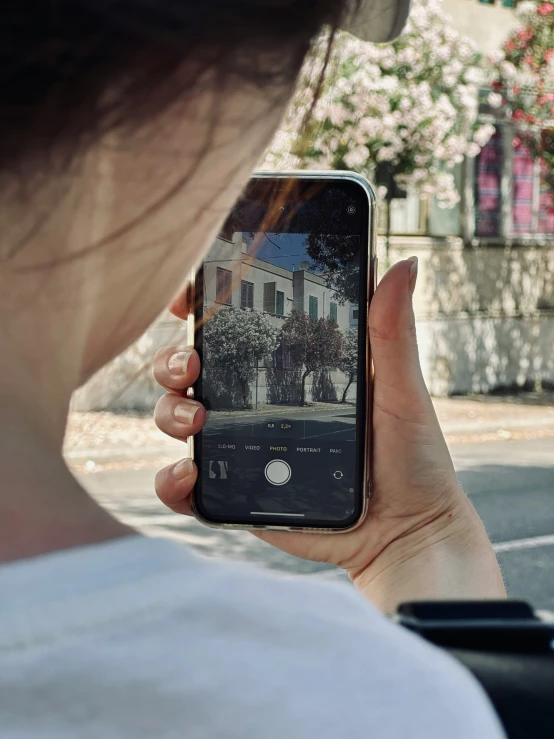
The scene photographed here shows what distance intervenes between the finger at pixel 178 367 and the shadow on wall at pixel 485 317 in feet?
39.3

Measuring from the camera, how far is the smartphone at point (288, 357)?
1.43 meters

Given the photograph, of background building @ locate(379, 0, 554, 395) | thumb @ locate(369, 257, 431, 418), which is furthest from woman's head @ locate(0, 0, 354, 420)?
background building @ locate(379, 0, 554, 395)

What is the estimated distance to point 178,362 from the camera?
57.6 inches

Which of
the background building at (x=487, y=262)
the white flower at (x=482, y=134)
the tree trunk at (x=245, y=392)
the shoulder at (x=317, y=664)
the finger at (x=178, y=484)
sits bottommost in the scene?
the finger at (x=178, y=484)

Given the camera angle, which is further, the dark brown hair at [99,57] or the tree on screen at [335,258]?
the tree on screen at [335,258]

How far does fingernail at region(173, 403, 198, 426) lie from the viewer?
146cm

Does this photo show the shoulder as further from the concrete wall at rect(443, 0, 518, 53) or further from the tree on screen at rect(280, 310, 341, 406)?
the concrete wall at rect(443, 0, 518, 53)

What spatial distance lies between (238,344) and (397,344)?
227mm

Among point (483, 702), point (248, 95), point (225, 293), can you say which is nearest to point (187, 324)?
point (225, 293)

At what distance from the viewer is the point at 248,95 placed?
22.7 inches

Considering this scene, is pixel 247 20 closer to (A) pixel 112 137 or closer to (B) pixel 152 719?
(A) pixel 112 137

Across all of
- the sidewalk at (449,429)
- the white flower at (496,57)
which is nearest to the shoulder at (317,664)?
the sidewalk at (449,429)

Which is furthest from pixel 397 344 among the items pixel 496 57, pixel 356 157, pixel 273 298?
pixel 496 57

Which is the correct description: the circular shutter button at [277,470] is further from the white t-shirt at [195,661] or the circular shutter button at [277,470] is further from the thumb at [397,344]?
the white t-shirt at [195,661]
